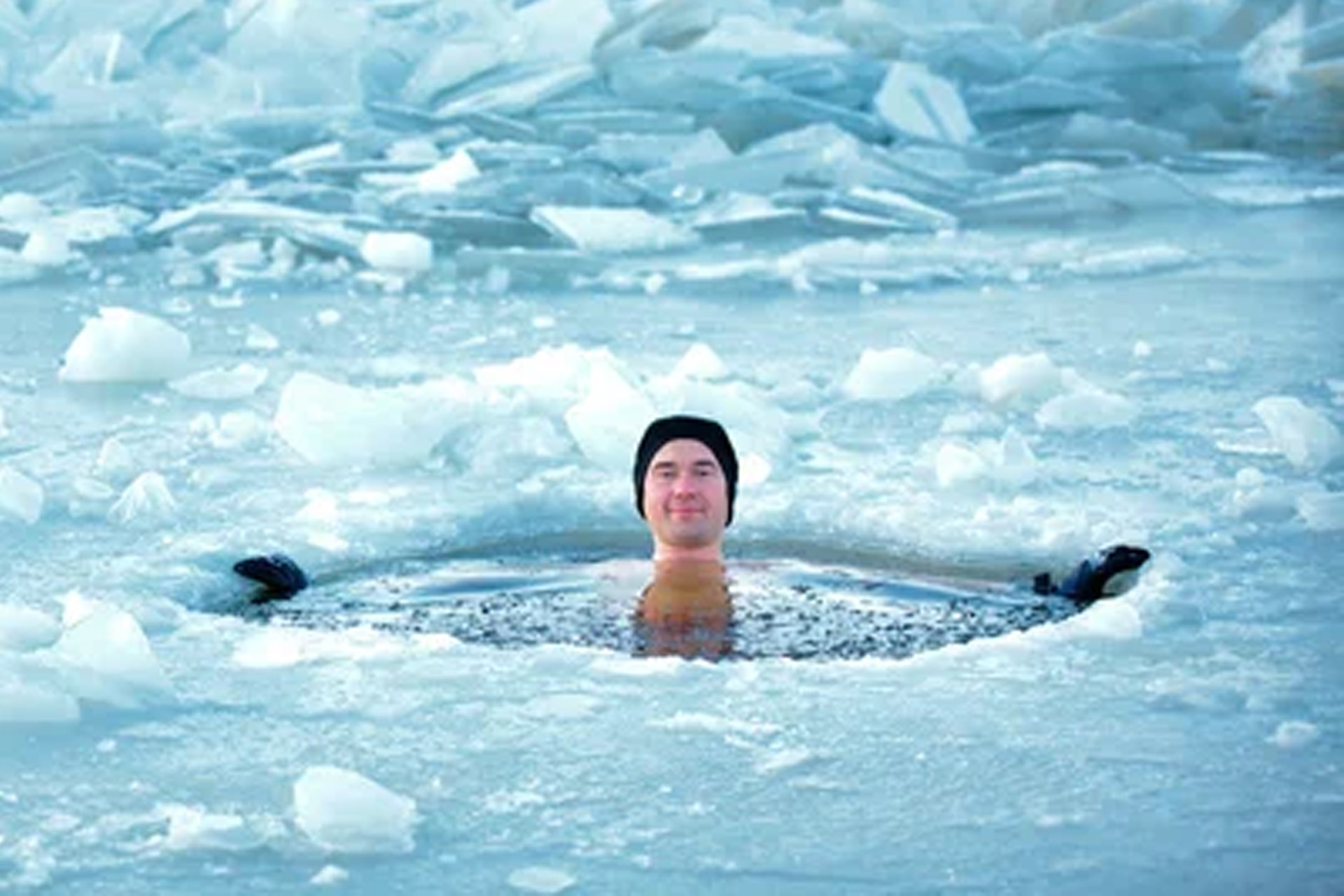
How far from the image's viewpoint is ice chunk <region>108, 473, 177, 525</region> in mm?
4363

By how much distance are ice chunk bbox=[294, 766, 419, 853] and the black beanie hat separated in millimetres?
1927

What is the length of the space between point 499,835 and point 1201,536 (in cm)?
190

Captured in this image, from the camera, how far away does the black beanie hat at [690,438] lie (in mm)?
4434

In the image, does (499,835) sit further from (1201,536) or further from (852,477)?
(852,477)

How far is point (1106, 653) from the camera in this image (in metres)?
3.34

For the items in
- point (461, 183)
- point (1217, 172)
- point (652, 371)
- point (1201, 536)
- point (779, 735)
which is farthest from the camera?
point (1217, 172)

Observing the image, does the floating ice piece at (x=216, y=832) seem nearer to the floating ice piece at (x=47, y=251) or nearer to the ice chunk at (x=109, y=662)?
the ice chunk at (x=109, y=662)

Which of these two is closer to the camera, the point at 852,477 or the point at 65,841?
the point at 65,841

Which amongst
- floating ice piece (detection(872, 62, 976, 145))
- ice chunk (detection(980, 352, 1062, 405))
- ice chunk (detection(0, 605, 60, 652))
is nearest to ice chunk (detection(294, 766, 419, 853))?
ice chunk (detection(0, 605, 60, 652))

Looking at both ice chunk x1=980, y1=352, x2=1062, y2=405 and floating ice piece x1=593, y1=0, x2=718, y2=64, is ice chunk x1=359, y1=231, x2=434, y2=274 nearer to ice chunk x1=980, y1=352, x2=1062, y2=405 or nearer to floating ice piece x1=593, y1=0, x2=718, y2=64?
ice chunk x1=980, y1=352, x2=1062, y2=405

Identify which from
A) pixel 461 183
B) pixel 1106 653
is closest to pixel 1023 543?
pixel 1106 653

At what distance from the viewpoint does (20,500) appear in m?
4.32

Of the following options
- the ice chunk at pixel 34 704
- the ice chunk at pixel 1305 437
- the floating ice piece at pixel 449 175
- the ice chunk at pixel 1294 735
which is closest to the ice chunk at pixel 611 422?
the ice chunk at pixel 1305 437

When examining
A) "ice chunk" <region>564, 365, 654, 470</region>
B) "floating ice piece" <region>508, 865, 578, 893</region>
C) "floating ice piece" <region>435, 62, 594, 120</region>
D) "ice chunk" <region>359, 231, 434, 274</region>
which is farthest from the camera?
"floating ice piece" <region>435, 62, 594, 120</region>
